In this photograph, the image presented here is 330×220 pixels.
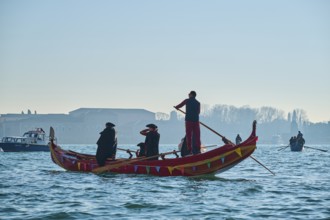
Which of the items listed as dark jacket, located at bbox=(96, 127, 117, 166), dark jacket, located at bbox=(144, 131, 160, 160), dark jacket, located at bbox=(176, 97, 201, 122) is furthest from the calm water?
dark jacket, located at bbox=(176, 97, 201, 122)

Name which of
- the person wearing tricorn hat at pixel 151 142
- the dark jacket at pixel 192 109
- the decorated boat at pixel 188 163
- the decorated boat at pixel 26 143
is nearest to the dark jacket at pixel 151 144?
the person wearing tricorn hat at pixel 151 142

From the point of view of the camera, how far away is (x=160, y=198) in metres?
14.5

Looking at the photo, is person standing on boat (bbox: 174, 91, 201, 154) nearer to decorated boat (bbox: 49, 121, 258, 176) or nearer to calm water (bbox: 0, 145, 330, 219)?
decorated boat (bbox: 49, 121, 258, 176)

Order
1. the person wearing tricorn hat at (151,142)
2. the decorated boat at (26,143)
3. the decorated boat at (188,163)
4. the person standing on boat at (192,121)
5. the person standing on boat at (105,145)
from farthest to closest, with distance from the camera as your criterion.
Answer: the decorated boat at (26,143)
the person standing on boat at (105,145)
the person wearing tricorn hat at (151,142)
the person standing on boat at (192,121)
the decorated boat at (188,163)

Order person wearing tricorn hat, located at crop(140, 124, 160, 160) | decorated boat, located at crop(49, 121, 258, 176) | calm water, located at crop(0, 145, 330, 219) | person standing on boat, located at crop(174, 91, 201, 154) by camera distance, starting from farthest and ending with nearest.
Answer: person wearing tricorn hat, located at crop(140, 124, 160, 160) < person standing on boat, located at crop(174, 91, 201, 154) < decorated boat, located at crop(49, 121, 258, 176) < calm water, located at crop(0, 145, 330, 219)

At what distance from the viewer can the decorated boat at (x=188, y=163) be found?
18.8m

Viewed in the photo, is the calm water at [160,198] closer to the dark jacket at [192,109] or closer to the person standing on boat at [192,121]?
the person standing on boat at [192,121]

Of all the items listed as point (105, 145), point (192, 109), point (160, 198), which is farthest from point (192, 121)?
point (160, 198)

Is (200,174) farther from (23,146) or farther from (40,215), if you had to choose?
(23,146)

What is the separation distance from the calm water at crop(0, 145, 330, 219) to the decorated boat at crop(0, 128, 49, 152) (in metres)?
37.0

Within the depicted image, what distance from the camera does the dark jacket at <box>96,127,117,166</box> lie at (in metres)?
21.3

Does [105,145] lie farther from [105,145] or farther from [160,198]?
[160,198]

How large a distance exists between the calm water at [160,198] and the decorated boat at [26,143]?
121 ft

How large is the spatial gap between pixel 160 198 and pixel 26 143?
1708 inches
